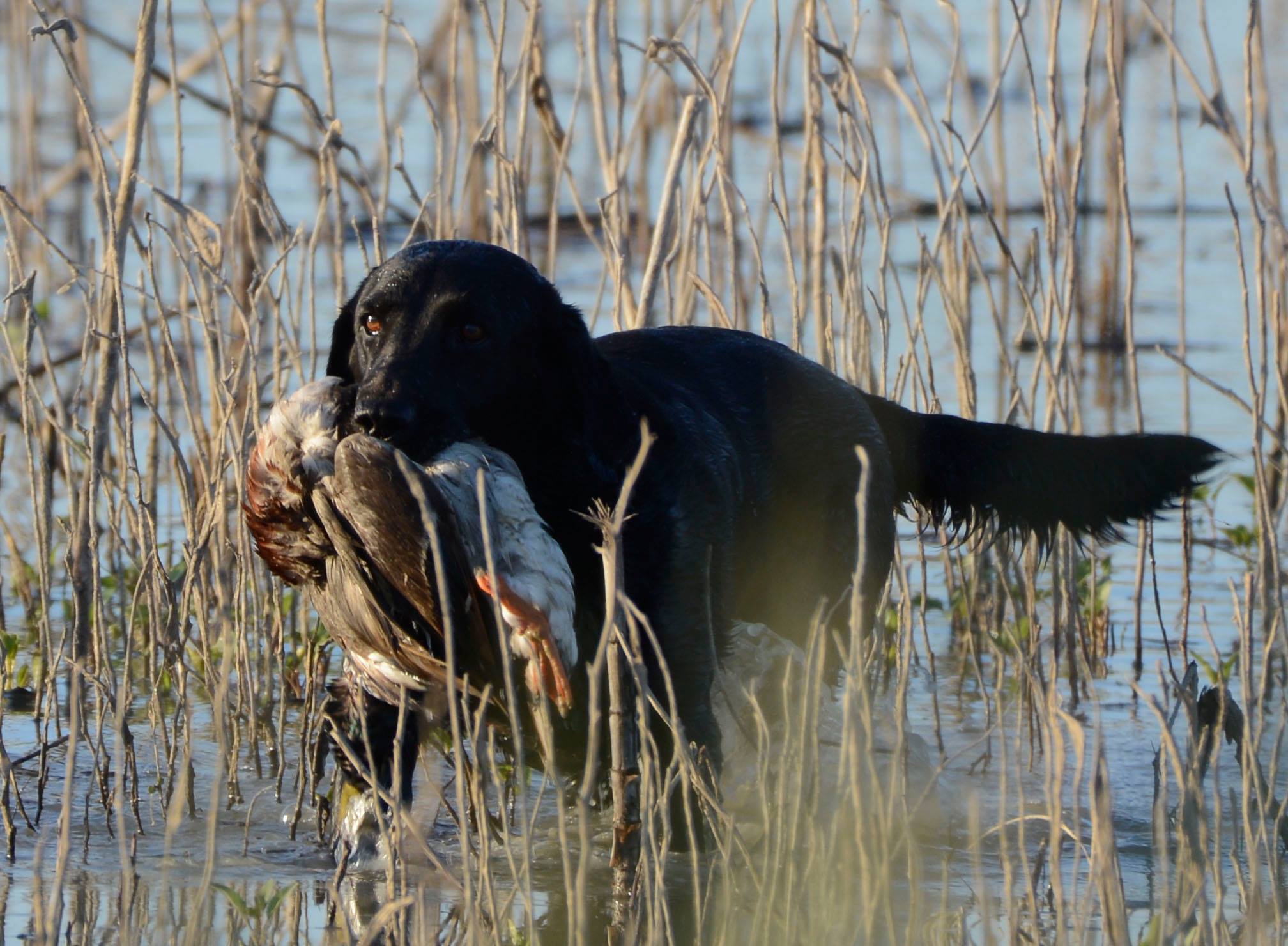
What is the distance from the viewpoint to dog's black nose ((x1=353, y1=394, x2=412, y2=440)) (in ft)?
9.96

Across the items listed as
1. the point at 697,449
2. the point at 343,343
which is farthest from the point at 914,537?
the point at 343,343

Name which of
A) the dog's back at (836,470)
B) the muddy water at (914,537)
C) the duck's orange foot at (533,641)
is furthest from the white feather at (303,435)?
the dog's back at (836,470)

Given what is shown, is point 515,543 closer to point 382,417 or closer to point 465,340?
point 382,417

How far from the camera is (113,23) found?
45.6 ft

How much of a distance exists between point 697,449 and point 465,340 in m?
0.66

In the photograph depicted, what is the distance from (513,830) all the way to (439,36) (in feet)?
13.8

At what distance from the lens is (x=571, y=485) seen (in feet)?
11.4

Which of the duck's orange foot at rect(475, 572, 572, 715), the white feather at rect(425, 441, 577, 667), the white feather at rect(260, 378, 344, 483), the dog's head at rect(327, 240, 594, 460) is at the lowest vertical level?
the duck's orange foot at rect(475, 572, 572, 715)

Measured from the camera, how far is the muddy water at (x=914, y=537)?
341cm

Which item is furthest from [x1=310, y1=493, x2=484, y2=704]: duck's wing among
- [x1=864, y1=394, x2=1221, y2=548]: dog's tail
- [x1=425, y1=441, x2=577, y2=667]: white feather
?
[x1=864, y1=394, x2=1221, y2=548]: dog's tail

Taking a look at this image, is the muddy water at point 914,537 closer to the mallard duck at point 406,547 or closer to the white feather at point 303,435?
the mallard duck at point 406,547

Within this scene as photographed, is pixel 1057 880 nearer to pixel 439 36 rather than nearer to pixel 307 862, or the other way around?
pixel 307 862

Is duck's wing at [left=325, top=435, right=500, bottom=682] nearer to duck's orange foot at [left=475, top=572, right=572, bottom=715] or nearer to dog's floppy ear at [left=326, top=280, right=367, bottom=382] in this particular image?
duck's orange foot at [left=475, top=572, right=572, bottom=715]

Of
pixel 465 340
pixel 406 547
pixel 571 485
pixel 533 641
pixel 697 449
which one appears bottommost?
pixel 533 641
